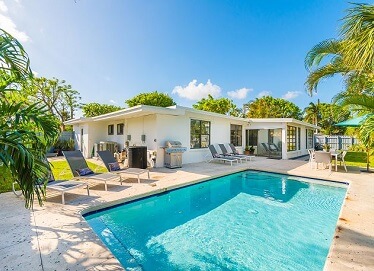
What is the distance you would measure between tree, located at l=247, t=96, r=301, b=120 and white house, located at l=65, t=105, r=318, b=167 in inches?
373

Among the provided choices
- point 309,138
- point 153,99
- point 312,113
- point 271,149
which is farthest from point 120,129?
point 312,113

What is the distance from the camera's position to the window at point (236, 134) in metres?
17.0

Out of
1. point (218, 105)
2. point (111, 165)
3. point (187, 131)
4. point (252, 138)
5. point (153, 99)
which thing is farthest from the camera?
point (153, 99)

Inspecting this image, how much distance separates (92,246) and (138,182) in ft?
14.8

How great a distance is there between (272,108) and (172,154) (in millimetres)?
27254

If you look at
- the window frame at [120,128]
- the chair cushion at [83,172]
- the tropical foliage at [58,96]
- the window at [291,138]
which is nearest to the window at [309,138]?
the window at [291,138]

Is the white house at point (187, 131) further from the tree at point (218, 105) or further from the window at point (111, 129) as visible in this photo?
the tree at point (218, 105)

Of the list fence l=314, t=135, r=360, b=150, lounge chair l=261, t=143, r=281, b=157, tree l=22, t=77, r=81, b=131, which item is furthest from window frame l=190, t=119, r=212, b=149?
tree l=22, t=77, r=81, b=131

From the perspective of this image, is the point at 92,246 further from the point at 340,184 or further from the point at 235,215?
the point at 340,184

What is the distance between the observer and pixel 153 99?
35.2 meters

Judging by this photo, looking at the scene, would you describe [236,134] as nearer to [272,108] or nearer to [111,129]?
[111,129]

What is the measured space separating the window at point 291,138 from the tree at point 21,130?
672 inches

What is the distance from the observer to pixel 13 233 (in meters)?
3.81

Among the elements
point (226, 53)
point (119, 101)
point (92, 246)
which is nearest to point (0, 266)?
point (92, 246)
